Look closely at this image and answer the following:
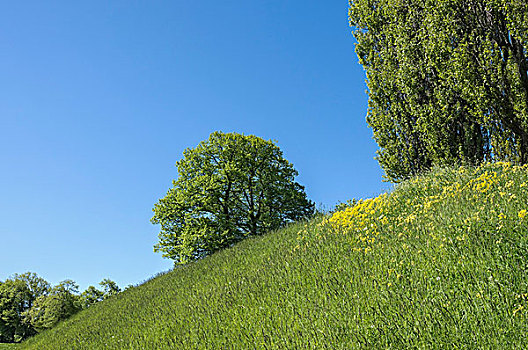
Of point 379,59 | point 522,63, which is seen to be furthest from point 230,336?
point 379,59

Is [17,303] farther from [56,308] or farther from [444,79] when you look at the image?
[444,79]

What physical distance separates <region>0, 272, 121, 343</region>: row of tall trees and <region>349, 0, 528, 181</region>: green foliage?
48.3 feet

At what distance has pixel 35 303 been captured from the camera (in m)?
20.6

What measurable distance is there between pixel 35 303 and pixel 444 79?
22.0 metres

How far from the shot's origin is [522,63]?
930cm

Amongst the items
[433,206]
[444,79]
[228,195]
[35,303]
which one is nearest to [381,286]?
[433,206]

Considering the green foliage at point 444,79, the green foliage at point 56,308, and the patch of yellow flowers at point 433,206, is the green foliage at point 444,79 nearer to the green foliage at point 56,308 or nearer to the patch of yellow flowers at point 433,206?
the patch of yellow flowers at point 433,206

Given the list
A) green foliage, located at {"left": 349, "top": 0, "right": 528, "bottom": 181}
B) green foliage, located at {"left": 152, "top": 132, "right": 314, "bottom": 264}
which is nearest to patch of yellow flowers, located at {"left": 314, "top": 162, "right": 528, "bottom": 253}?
green foliage, located at {"left": 349, "top": 0, "right": 528, "bottom": 181}

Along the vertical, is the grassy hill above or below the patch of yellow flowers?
below

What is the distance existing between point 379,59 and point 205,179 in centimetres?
1046

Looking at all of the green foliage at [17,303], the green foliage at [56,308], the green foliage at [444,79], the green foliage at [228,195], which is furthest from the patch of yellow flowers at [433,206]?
the green foliage at [17,303]

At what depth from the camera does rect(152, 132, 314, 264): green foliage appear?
64.7ft

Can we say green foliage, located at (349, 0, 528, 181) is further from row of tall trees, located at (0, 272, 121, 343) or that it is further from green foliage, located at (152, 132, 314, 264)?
row of tall trees, located at (0, 272, 121, 343)

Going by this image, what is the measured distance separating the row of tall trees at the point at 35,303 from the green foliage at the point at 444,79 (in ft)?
48.3
